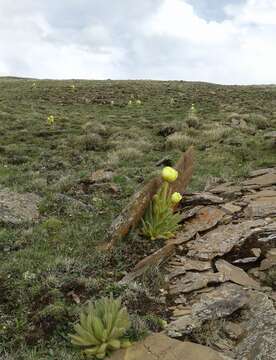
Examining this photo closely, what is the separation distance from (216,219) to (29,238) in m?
2.94

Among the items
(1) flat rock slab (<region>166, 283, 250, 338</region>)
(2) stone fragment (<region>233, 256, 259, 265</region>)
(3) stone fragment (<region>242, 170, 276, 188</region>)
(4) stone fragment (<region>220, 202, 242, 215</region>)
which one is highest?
(3) stone fragment (<region>242, 170, 276, 188</region>)

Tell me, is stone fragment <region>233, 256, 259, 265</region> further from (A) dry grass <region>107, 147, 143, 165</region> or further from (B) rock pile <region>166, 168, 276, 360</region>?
(A) dry grass <region>107, 147, 143, 165</region>

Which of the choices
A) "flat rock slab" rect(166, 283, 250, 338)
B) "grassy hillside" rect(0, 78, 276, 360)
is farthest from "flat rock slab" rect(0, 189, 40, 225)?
"flat rock slab" rect(166, 283, 250, 338)

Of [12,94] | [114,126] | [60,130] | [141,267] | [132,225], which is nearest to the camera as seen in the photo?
[141,267]

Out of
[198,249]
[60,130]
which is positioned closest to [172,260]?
[198,249]

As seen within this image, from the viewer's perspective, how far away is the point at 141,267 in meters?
6.36

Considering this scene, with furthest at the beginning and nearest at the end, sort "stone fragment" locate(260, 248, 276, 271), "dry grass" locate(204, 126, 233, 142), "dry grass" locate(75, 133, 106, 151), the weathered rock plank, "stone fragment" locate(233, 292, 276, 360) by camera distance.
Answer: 1. "dry grass" locate(204, 126, 233, 142)
2. "dry grass" locate(75, 133, 106, 151)
3. the weathered rock plank
4. "stone fragment" locate(260, 248, 276, 271)
5. "stone fragment" locate(233, 292, 276, 360)

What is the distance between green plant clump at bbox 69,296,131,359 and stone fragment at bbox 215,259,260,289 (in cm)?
168

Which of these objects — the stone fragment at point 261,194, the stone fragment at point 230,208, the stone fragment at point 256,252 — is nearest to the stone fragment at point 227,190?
the stone fragment at point 261,194

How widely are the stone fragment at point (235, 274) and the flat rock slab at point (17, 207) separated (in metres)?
3.67

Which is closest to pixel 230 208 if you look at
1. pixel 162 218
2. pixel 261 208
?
pixel 261 208

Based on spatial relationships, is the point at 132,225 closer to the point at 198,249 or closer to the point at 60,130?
the point at 198,249

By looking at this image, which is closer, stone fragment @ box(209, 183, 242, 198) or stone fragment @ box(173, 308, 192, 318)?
stone fragment @ box(173, 308, 192, 318)

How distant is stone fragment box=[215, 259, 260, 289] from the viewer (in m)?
5.83
